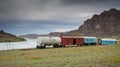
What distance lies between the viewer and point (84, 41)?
9431 cm

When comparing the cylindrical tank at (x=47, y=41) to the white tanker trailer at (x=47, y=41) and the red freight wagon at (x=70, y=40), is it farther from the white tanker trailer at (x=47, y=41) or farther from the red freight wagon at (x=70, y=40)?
the red freight wagon at (x=70, y=40)

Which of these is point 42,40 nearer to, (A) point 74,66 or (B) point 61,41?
(B) point 61,41

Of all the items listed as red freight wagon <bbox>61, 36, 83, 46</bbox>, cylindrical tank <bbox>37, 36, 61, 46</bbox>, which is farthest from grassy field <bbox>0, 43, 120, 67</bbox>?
red freight wagon <bbox>61, 36, 83, 46</bbox>

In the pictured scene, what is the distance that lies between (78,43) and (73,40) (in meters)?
3.03

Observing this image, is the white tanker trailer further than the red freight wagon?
No

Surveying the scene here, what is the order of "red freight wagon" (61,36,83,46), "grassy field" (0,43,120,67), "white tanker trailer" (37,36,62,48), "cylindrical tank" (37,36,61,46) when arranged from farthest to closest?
"red freight wagon" (61,36,83,46), "white tanker trailer" (37,36,62,48), "cylindrical tank" (37,36,61,46), "grassy field" (0,43,120,67)

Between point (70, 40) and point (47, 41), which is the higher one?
point (70, 40)

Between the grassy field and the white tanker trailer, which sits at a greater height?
the white tanker trailer

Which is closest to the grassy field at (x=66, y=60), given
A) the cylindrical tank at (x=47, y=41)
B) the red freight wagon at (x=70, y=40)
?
the cylindrical tank at (x=47, y=41)

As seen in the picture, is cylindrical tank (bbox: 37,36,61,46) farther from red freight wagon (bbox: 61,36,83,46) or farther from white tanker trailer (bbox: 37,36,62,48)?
red freight wagon (bbox: 61,36,83,46)

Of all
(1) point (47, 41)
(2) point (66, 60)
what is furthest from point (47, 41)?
(2) point (66, 60)

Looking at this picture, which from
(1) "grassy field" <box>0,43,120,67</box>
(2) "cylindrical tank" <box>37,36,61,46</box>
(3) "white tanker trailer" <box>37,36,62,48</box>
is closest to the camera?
(1) "grassy field" <box>0,43,120,67</box>

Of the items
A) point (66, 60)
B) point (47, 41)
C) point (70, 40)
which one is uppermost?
point (70, 40)

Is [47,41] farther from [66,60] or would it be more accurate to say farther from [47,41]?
[66,60]
